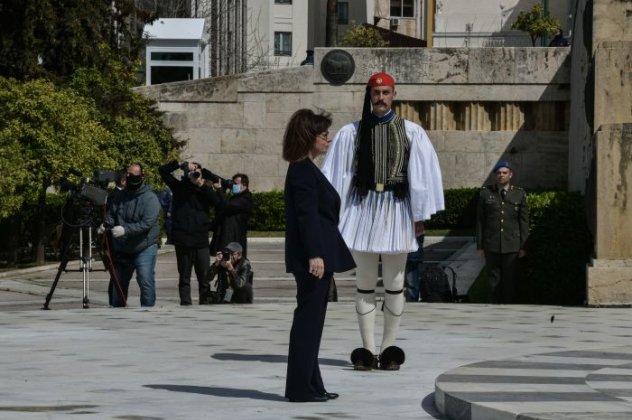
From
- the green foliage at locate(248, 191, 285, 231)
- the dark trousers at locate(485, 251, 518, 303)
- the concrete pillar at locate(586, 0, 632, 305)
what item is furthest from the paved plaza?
the green foliage at locate(248, 191, 285, 231)

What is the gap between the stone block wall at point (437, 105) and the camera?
3606cm

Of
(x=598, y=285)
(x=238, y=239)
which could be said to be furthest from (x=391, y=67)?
(x=598, y=285)

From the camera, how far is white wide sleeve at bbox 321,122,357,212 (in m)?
11.2

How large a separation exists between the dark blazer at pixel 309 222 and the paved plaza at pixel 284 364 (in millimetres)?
856

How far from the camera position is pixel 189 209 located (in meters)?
18.2

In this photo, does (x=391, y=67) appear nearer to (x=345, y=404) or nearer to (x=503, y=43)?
(x=345, y=404)

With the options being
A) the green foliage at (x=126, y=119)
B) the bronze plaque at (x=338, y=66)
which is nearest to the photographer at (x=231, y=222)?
the green foliage at (x=126, y=119)

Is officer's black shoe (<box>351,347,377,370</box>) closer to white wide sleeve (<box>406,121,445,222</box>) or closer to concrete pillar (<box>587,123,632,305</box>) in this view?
white wide sleeve (<box>406,121,445,222</box>)

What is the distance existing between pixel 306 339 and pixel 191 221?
8772mm

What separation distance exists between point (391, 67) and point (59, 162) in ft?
32.6

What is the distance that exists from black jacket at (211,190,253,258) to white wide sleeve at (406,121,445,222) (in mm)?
8195

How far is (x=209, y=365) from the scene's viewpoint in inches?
450

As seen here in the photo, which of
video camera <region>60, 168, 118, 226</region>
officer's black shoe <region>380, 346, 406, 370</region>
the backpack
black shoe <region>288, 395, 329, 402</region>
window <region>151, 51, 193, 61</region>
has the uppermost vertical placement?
window <region>151, 51, 193, 61</region>

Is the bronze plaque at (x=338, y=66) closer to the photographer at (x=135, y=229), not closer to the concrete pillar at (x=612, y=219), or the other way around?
the photographer at (x=135, y=229)
